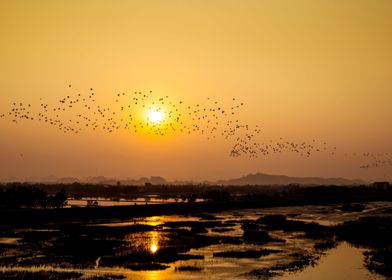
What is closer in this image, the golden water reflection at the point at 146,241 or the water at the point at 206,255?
the water at the point at 206,255

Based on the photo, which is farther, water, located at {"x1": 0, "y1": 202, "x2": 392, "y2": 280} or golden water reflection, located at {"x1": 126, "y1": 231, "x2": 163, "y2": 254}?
golden water reflection, located at {"x1": 126, "y1": 231, "x2": 163, "y2": 254}

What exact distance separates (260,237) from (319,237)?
239 inches

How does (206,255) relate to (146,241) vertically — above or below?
below

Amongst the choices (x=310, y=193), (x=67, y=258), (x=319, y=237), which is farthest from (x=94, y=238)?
(x=310, y=193)

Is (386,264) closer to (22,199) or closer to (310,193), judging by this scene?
→ (22,199)

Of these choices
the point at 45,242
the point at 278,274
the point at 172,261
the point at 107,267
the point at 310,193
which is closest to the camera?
the point at 278,274

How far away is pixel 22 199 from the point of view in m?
98.9

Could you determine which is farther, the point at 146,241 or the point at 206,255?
the point at 146,241

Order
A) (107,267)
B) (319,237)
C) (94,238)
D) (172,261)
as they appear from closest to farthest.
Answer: (107,267), (172,261), (94,238), (319,237)

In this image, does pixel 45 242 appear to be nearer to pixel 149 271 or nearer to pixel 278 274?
pixel 149 271

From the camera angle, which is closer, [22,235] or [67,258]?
[67,258]

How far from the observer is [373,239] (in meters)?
53.4

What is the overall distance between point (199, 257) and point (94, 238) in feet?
48.7

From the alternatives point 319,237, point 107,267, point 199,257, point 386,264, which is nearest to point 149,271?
point 107,267
